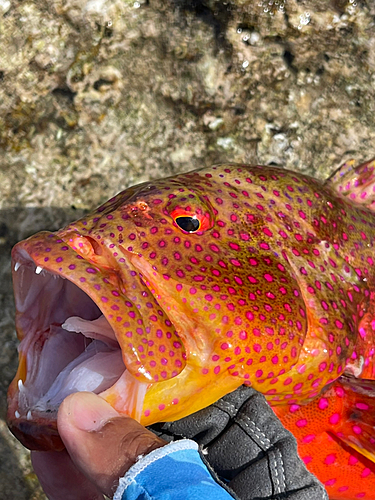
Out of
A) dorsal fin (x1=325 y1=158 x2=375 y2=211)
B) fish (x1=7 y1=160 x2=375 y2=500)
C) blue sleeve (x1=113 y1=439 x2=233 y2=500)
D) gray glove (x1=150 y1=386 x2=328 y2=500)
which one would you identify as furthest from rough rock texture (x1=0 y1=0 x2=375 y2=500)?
blue sleeve (x1=113 y1=439 x2=233 y2=500)

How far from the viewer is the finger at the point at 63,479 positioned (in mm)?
2188

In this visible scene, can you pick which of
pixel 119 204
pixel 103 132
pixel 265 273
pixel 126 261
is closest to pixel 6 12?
pixel 103 132

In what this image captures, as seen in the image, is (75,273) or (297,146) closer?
(75,273)

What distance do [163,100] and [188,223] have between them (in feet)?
7.62

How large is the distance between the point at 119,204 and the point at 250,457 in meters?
Result: 1.36

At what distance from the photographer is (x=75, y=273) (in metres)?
1.95

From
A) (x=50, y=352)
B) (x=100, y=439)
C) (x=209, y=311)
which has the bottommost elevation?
(x=50, y=352)

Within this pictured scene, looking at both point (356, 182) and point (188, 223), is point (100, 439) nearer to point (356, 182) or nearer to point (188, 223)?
point (188, 223)

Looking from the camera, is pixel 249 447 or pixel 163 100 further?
pixel 163 100

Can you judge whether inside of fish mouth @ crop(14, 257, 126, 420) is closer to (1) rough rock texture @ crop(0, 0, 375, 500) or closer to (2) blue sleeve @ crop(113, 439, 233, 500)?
(2) blue sleeve @ crop(113, 439, 233, 500)

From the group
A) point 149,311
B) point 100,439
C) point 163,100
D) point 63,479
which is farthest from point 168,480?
point 163,100

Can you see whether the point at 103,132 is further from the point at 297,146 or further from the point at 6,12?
the point at 297,146

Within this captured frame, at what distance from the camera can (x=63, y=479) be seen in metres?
2.21

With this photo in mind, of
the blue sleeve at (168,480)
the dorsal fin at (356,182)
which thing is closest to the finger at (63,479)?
the blue sleeve at (168,480)
